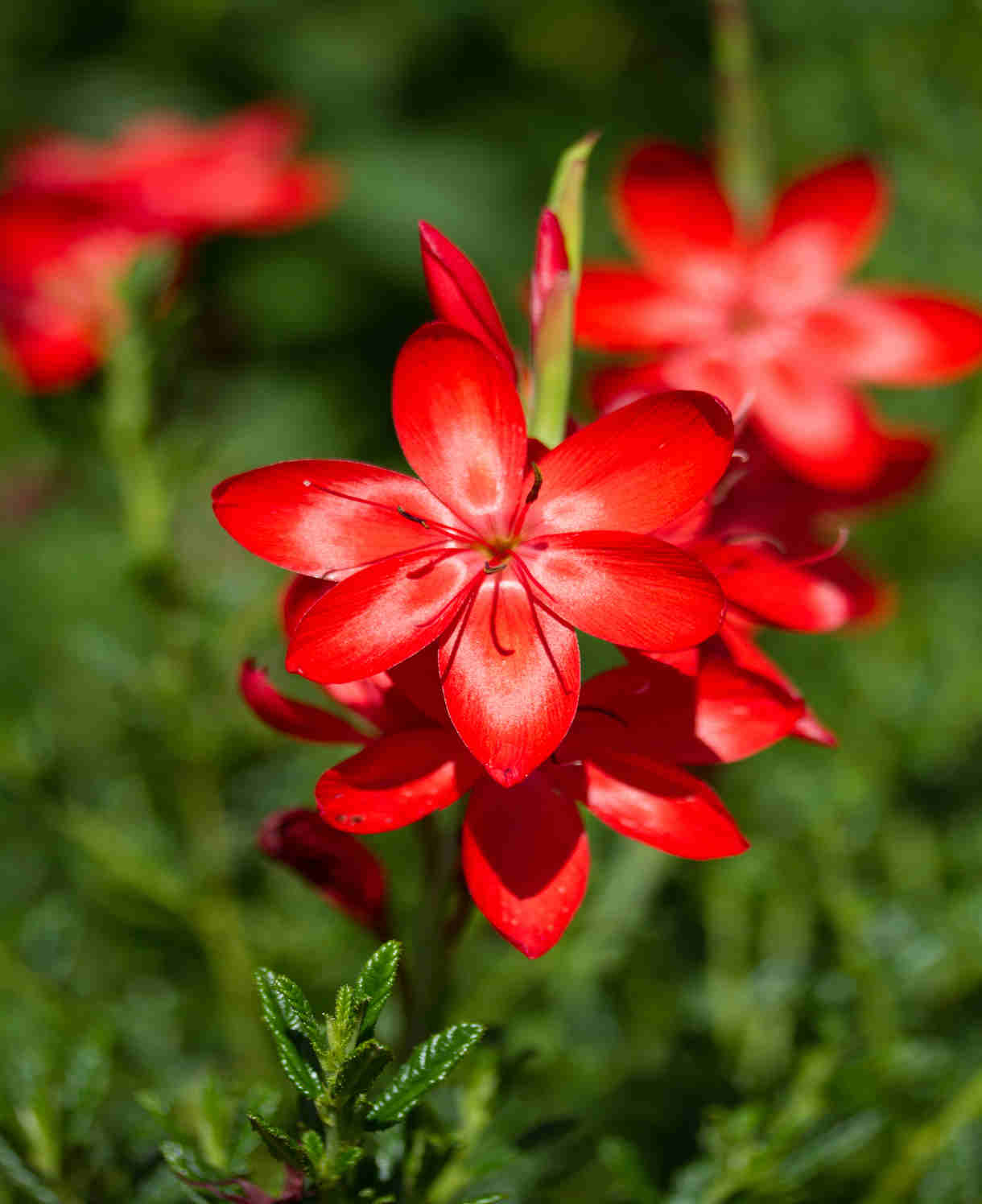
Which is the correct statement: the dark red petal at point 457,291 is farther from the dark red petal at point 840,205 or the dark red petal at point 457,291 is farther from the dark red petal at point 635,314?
the dark red petal at point 840,205

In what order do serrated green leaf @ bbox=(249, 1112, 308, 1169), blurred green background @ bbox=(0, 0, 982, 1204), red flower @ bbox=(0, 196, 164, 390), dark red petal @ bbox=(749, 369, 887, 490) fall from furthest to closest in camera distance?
red flower @ bbox=(0, 196, 164, 390) → dark red petal @ bbox=(749, 369, 887, 490) → blurred green background @ bbox=(0, 0, 982, 1204) → serrated green leaf @ bbox=(249, 1112, 308, 1169)

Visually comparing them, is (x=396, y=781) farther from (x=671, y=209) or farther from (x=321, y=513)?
(x=671, y=209)

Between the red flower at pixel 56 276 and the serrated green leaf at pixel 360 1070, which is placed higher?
the serrated green leaf at pixel 360 1070

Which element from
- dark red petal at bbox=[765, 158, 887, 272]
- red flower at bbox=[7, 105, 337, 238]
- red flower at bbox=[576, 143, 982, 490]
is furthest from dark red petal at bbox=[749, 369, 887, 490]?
red flower at bbox=[7, 105, 337, 238]

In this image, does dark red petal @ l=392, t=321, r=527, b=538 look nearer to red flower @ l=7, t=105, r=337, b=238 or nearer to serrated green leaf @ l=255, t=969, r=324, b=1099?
serrated green leaf @ l=255, t=969, r=324, b=1099

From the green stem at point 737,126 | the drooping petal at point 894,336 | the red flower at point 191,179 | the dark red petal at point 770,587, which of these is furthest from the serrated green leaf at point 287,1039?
the green stem at point 737,126
